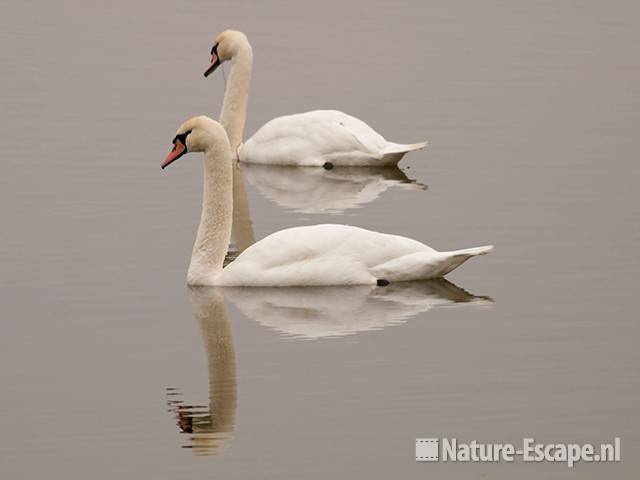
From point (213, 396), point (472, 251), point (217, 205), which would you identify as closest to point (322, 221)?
point (217, 205)

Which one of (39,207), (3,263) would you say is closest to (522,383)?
(3,263)

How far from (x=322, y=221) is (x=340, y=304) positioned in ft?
10.0

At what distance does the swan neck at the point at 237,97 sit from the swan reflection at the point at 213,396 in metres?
7.21

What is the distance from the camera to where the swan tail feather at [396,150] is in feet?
63.4

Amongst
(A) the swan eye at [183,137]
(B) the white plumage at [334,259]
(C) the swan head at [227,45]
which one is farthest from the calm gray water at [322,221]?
(A) the swan eye at [183,137]

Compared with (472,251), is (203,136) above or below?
above

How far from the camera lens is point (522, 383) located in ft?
39.5

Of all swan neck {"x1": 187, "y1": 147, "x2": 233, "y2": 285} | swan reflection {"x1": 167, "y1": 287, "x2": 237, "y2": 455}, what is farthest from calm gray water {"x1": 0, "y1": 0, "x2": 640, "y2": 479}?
swan neck {"x1": 187, "y1": 147, "x2": 233, "y2": 285}

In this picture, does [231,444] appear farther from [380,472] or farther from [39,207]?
[39,207]

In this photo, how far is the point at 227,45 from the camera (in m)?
21.8

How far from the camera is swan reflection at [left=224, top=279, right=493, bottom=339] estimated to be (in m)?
13.4

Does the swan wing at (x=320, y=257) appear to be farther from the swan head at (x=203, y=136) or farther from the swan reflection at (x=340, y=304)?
the swan head at (x=203, y=136)

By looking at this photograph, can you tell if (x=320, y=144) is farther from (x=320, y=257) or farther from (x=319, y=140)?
(x=320, y=257)

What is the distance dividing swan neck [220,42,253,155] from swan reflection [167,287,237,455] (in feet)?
23.7
